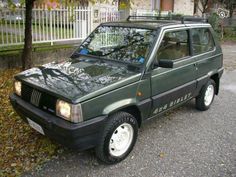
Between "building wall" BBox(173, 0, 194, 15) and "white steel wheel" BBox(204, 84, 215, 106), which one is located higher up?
"building wall" BBox(173, 0, 194, 15)

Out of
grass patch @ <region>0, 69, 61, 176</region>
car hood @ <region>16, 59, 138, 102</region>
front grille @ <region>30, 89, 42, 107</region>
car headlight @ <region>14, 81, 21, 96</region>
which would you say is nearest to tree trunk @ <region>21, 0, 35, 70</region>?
grass patch @ <region>0, 69, 61, 176</region>

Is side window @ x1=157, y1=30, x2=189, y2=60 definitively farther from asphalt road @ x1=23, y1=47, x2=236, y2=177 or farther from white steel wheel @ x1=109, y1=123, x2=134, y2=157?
asphalt road @ x1=23, y1=47, x2=236, y2=177

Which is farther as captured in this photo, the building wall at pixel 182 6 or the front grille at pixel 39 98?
the building wall at pixel 182 6

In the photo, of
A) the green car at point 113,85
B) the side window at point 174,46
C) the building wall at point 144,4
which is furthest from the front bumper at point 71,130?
the building wall at point 144,4

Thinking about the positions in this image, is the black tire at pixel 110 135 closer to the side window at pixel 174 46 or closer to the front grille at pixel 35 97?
the front grille at pixel 35 97

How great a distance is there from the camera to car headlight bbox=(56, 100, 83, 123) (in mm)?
2691

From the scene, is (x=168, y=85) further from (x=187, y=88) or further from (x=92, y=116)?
(x=92, y=116)

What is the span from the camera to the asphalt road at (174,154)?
312 cm

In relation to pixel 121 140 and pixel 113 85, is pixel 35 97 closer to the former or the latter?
pixel 113 85

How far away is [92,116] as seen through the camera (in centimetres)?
281

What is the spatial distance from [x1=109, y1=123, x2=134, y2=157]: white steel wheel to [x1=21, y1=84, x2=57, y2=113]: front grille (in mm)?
821

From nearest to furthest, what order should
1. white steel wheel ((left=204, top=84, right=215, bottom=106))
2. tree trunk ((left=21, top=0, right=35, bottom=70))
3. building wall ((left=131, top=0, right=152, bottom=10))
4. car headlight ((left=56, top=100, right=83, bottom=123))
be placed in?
car headlight ((left=56, top=100, right=83, bottom=123)) → white steel wheel ((left=204, top=84, right=215, bottom=106)) → tree trunk ((left=21, top=0, right=35, bottom=70)) → building wall ((left=131, top=0, right=152, bottom=10))

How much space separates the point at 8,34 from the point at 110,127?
508 cm

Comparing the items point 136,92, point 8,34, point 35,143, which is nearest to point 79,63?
point 136,92
